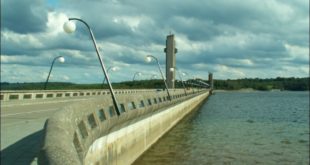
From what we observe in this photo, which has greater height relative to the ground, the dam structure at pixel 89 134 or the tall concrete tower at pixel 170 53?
the tall concrete tower at pixel 170 53

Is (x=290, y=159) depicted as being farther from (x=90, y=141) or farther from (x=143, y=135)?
(x=90, y=141)

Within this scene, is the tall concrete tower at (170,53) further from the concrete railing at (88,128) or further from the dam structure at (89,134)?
the concrete railing at (88,128)

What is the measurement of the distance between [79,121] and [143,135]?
37.0 ft

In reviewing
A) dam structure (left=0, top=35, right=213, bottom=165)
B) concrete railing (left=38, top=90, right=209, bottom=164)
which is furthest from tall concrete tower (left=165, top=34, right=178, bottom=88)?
concrete railing (left=38, top=90, right=209, bottom=164)

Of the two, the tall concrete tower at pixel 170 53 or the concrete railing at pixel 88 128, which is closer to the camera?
the concrete railing at pixel 88 128

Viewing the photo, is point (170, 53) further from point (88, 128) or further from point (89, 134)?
point (89, 134)

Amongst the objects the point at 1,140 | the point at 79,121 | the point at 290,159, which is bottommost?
the point at 290,159

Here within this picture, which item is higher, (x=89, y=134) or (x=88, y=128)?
(x=88, y=128)

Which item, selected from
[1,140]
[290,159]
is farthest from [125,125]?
[290,159]

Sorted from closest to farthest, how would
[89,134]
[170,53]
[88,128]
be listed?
[89,134]
[88,128]
[170,53]

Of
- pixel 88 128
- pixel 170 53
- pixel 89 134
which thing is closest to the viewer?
pixel 89 134

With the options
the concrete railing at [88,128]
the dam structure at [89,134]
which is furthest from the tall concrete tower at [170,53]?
the concrete railing at [88,128]

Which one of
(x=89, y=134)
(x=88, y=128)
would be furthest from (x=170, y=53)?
(x=89, y=134)

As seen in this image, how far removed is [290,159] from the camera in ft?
69.0
